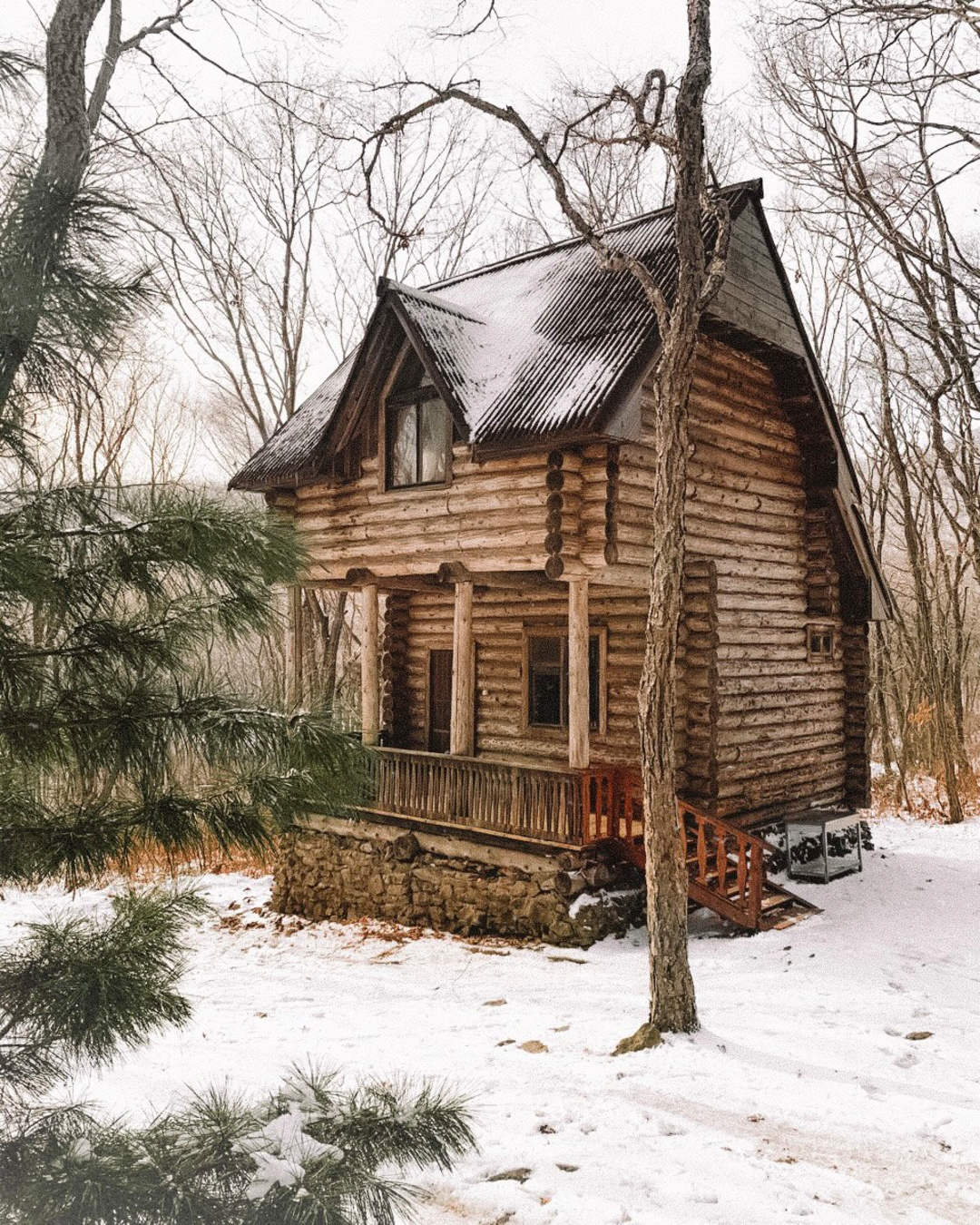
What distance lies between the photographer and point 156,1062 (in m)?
7.36

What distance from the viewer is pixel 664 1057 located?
22.2 feet

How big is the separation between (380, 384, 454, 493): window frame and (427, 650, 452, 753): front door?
436 centimetres

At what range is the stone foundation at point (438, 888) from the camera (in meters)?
10.9

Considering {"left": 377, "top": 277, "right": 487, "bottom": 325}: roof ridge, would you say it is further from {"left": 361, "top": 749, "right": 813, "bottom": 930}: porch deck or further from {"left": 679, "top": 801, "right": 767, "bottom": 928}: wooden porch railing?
{"left": 679, "top": 801, "right": 767, "bottom": 928}: wooden porch railing

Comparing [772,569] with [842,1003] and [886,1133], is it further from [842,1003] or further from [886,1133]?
[886,1133]

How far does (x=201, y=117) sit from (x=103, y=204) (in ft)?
25.6

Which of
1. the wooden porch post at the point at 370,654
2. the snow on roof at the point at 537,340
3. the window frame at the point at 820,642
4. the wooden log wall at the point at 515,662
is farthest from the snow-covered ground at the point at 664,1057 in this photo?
the snow on roof at the point at 537,340

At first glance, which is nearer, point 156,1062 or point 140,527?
point 140,527

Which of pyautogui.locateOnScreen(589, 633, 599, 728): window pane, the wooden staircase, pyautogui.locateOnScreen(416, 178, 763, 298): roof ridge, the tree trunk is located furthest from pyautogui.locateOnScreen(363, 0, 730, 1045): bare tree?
pyautogui.locateOnScreen(589, 633, 599, 728): window pane

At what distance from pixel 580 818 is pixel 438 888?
2918 mm

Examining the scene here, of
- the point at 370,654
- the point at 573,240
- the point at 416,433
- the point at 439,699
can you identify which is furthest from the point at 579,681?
the point at 573,240

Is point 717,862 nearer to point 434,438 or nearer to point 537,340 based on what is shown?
point 434,438

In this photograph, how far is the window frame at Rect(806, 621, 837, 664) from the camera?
49.9 ft

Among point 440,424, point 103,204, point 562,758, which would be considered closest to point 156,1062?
point 103,204
